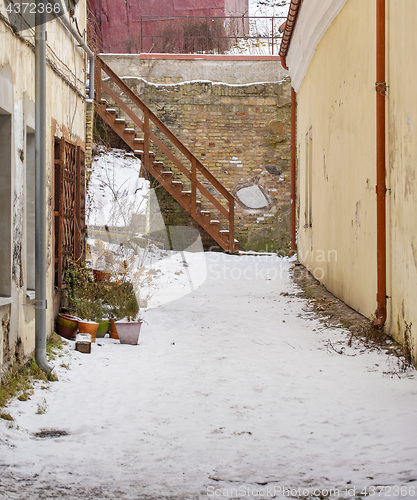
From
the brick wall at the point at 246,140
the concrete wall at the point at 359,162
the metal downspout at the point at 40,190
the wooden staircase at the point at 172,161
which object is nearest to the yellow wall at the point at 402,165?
the concrete wall at the point at 359,162

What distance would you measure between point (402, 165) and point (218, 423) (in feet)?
8.95

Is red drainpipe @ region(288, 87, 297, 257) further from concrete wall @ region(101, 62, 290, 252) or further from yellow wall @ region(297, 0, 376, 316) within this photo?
yellow wall @ region(297, 0, 376, 316)

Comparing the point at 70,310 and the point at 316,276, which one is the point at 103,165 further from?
the point at 70,310

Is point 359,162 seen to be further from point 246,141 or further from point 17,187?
point 246,141

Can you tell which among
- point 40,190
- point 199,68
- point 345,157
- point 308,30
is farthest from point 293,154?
point 40,190

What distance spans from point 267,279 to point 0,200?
7.26m

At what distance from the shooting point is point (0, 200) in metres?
4.48

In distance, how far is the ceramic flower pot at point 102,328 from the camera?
22.2 feet

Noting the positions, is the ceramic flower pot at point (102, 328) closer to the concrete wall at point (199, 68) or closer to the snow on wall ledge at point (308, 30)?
the snow on wall ledge at point (308, 30)

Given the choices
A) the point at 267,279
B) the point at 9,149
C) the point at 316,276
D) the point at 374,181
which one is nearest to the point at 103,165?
the point at 267,279

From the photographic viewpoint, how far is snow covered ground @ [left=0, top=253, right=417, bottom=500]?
3.07 meters

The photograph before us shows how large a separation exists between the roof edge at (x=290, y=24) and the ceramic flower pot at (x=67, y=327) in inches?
237

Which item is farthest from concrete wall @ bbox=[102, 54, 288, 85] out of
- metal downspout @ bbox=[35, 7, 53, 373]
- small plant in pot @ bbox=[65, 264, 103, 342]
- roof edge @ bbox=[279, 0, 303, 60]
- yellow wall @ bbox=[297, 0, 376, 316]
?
metal downspout @ bbox=[35, 7, 53, 373]

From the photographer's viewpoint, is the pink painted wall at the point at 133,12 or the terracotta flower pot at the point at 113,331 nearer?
the terracotta flower pot at the point at 113,331
